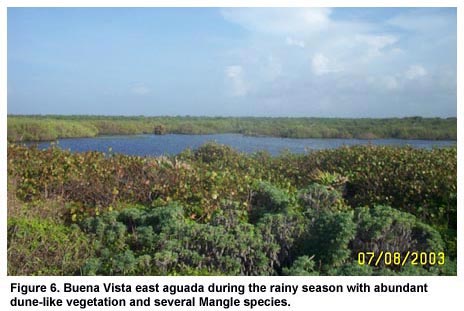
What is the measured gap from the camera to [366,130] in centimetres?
1387

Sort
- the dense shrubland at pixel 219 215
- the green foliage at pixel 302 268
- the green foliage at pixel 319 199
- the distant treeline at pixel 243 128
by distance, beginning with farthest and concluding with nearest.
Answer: the distant treeline at pixel 243 128 → the green foliage at pixel 319 199 → the dense shrubland at pixel 219 215 → the green foliage at pixel 302 268

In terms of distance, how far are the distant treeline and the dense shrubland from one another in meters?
3.57

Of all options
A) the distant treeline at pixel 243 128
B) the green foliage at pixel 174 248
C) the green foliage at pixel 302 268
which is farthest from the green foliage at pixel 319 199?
the distant treeline at pixel 243 128

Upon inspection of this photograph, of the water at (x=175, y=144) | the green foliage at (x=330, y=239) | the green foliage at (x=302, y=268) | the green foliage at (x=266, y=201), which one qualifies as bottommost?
the green foliage at (x=302, y=268)

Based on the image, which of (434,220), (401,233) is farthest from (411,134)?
(401,233)

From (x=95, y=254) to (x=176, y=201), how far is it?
145cm

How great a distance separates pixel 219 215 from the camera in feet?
21.1

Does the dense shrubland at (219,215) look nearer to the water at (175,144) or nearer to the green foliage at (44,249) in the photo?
the green foliage at (44,249)

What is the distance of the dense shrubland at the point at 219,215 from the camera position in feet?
18.7
